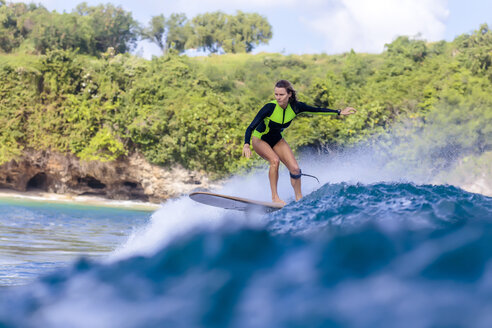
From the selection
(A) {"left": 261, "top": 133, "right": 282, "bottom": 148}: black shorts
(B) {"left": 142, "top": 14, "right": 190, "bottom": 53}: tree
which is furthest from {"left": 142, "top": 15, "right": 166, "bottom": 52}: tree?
(A) {"left": 261, "top": 133, "right": 282, "bottom": 148}: black shorts

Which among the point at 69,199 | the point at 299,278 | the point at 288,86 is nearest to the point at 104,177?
the point at 69,199

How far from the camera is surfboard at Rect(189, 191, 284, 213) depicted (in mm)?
5039

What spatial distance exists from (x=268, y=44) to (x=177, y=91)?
122 ft

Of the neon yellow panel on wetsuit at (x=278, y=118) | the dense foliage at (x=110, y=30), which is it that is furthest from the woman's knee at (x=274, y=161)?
the dense foliage at (x=110, y=30)

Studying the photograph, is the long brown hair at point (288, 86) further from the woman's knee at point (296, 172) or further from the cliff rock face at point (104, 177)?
the cliff rock face at point (104, 177)

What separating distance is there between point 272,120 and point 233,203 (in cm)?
98

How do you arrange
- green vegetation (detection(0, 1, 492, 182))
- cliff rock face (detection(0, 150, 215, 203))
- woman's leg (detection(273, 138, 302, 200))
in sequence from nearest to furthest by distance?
woman's leg (detection(273, 138, 302, 200)) → green vegetation (detection(0, 1, 492, 182)) → cliff rock face (detection(0, 150, 215, 203))

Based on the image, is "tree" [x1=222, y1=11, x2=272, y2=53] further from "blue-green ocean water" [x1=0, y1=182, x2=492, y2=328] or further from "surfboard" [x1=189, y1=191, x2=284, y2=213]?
"blue-green ocean water" [x1=0, y1=182, x2=492, y2=328]

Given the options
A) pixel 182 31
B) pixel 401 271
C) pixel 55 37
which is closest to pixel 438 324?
pixel 401 271

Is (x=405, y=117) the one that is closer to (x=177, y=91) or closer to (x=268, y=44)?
(x=177, y=91)

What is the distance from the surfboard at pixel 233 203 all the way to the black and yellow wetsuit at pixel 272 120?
0.69 meters

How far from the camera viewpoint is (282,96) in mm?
5395

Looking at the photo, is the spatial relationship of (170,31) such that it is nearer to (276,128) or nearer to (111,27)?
(111,27)

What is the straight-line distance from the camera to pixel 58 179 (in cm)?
2339
